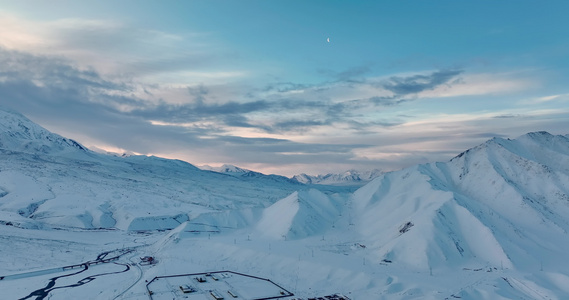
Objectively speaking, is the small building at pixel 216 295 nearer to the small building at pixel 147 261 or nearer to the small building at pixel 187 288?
the small building at pixel 187 288

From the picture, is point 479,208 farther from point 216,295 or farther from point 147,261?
point 147,261

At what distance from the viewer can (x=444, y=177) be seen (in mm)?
113625

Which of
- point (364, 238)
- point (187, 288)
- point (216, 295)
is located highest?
point (187, 288)

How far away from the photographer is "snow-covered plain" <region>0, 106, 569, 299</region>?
58188 mm

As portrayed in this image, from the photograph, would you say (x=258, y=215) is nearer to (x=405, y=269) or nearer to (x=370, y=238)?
(x=370, y=238)

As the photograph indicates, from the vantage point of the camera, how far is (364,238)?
3383 inches

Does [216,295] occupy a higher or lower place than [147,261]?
higher

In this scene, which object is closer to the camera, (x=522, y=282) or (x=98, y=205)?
(x=522, y=282)

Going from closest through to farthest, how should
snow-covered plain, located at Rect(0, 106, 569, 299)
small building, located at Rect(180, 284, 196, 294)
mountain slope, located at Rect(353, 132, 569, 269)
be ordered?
small building, located at Rect(180, 284, 196, 294) → snow-covered plain, located at Rect(0, 106, 569, 299) → mountain slope, located at Rect(353, 132, 569, 269)

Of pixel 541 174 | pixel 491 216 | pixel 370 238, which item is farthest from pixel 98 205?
pixel 541 174

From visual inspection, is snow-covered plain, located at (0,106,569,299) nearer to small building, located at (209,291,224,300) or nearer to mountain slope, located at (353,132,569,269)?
mountain slope, located at (353,132,569,269)

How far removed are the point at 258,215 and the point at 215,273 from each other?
44523 mm

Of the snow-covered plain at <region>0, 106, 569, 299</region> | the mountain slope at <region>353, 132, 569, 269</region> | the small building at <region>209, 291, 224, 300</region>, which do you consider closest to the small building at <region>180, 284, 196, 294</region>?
the small building at <region>209, 291, 224, 300</region>

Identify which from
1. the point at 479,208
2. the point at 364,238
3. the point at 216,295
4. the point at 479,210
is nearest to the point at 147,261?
the point at 216,295
